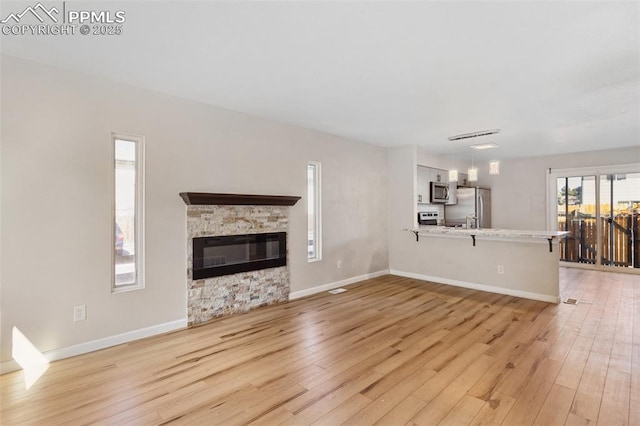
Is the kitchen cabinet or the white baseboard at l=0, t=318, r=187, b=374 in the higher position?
the kitchen cabinet

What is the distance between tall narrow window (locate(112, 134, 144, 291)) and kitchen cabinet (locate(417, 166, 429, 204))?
4843 millimetres

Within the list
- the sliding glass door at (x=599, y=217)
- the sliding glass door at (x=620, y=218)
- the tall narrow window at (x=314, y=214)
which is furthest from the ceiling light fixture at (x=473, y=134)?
the sliding glass door at (x=620, y=218)

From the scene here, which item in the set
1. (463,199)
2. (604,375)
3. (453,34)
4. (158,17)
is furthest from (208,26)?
(463,199)

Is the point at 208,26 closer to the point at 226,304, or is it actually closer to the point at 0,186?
the point at 0,186

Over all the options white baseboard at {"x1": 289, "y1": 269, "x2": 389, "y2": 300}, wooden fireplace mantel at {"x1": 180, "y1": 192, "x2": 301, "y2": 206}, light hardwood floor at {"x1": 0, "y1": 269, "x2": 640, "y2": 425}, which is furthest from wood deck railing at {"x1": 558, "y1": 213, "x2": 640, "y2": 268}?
wooden fireplace mantel at {"x1": 180, "y1": 192, "x2": 301, "y2": 206}

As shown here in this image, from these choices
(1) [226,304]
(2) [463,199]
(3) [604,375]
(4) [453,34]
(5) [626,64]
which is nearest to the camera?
(4) [453,34]

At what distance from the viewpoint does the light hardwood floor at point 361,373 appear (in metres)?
2.01

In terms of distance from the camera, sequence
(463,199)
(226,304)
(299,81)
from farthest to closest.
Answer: (463,199), (226,304), (299,81)

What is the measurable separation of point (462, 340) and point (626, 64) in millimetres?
2844

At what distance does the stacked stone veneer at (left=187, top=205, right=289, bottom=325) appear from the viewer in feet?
11.7

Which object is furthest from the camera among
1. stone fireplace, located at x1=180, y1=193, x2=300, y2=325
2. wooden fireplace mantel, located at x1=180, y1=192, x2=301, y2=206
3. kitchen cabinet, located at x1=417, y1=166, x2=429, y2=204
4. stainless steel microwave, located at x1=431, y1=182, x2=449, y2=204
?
stainless steel microwave, located at x1=431, y1=182, x2=449, y2=204

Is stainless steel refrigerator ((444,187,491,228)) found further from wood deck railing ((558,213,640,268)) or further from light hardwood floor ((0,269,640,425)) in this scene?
light hardwood floor ((0,269,640,425))

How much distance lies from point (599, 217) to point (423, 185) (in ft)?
11.9

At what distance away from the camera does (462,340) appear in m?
3.11
